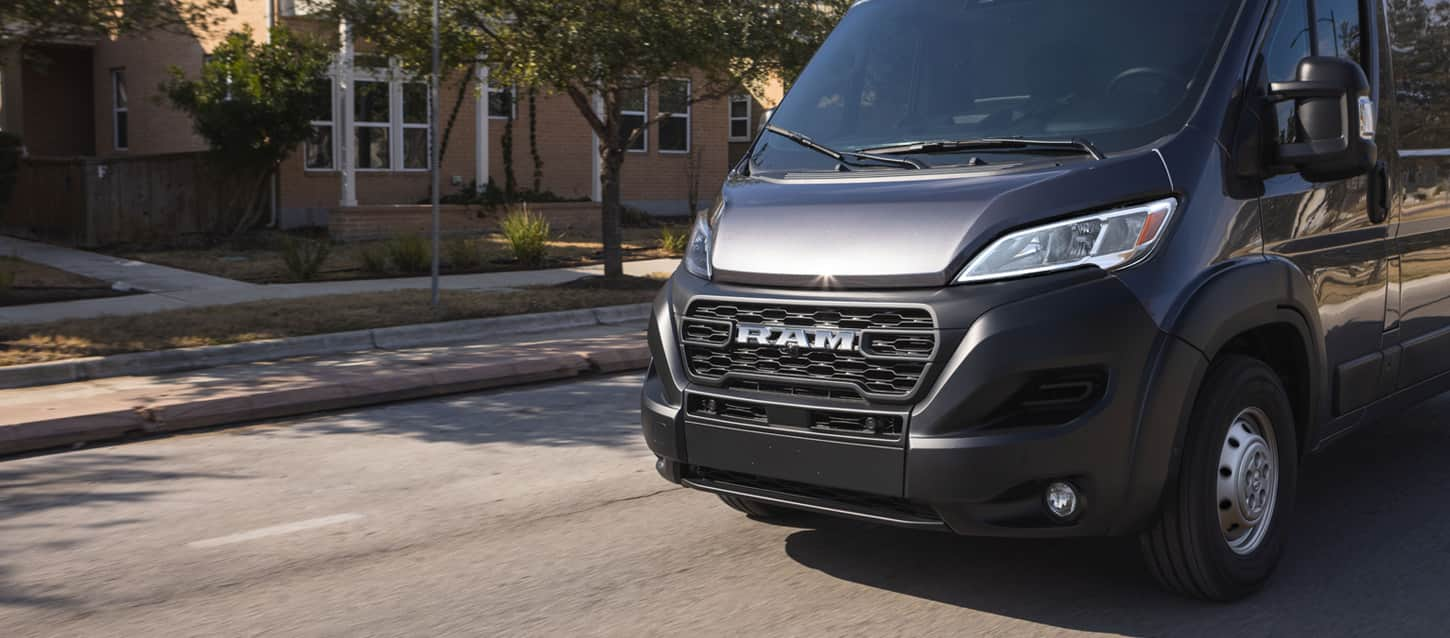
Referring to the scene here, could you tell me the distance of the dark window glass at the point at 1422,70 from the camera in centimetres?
565

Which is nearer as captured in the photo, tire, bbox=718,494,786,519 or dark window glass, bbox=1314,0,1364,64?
dark window glass, bbox=1314,0,1364,64

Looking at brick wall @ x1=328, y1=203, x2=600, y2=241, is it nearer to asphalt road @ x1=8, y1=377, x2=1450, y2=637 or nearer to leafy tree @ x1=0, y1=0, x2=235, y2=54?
leafy tree @ x1=0, y1=0, x2=235, y2=54

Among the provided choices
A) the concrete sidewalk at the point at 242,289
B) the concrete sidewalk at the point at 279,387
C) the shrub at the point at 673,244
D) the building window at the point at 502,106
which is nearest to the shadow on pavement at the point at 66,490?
the concrete sidewalk at the point at 279,387

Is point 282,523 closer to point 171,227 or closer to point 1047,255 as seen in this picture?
point 1047,255

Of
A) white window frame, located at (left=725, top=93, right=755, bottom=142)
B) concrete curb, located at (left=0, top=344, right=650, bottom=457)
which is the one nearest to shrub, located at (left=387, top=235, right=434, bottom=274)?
concrete curb, located at (left=0, top=344, right=650, bottom=457)

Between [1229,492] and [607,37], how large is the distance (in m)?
10.2

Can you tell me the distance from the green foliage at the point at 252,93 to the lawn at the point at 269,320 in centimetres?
763

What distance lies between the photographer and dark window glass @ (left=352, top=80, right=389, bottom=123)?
23.3 m

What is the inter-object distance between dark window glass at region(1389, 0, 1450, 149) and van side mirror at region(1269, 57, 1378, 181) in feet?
3.74

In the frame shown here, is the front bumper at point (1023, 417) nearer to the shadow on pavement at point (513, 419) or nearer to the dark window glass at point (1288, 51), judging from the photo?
the dark window glass at point (1288, 51)

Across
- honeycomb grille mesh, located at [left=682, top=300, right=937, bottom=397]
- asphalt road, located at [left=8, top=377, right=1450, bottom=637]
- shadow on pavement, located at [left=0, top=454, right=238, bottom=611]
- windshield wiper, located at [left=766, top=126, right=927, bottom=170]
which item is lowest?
shadow on pavement, located at [left=0, top=454, right=238, bottom=611]

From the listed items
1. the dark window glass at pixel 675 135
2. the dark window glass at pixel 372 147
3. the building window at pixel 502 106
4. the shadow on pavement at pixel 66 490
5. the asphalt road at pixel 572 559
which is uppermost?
the building window at pixel 502 106

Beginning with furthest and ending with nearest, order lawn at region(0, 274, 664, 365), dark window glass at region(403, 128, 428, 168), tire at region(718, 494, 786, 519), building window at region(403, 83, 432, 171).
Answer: dark window glass at region(403, 128, 428, 168)
building window at region(403, 83, 432, 171)
lawn at region(0, 274, 664, 365)
tire at region(718, 494, 786, 519)

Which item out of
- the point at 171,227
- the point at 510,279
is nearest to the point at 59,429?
the point at 510,279
